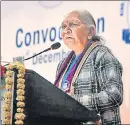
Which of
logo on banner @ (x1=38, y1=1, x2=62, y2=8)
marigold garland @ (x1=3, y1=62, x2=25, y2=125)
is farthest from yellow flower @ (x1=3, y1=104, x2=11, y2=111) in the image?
logo on banner @ (x1=38, y1=1, x2=62, y2=8)

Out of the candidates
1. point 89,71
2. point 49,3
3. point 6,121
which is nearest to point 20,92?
point 6,121

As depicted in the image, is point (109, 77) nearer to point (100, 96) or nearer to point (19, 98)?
point (100, 96)

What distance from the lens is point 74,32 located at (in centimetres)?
222

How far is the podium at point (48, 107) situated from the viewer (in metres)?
1.70

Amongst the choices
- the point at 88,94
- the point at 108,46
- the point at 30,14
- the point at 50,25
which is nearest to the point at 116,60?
the point at 108,46

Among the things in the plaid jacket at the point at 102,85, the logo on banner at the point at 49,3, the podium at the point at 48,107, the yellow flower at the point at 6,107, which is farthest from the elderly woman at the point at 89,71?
the yellow flower at the point at 6,107

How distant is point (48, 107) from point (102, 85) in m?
0.45

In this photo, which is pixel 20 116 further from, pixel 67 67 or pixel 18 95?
pixel 67 67

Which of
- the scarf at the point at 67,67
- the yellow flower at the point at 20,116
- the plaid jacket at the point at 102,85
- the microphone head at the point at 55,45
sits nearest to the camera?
the yellow flower at the point at 20,116

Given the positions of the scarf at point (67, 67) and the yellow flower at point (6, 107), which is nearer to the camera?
the yellow flower at point (6, 107)

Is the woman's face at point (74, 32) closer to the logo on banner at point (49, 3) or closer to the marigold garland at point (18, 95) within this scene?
the logo on banner at point (49, 3)

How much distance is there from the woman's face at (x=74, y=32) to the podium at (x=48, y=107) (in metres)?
0.53

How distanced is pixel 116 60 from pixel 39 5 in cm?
64

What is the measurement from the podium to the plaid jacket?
0.29 meters
